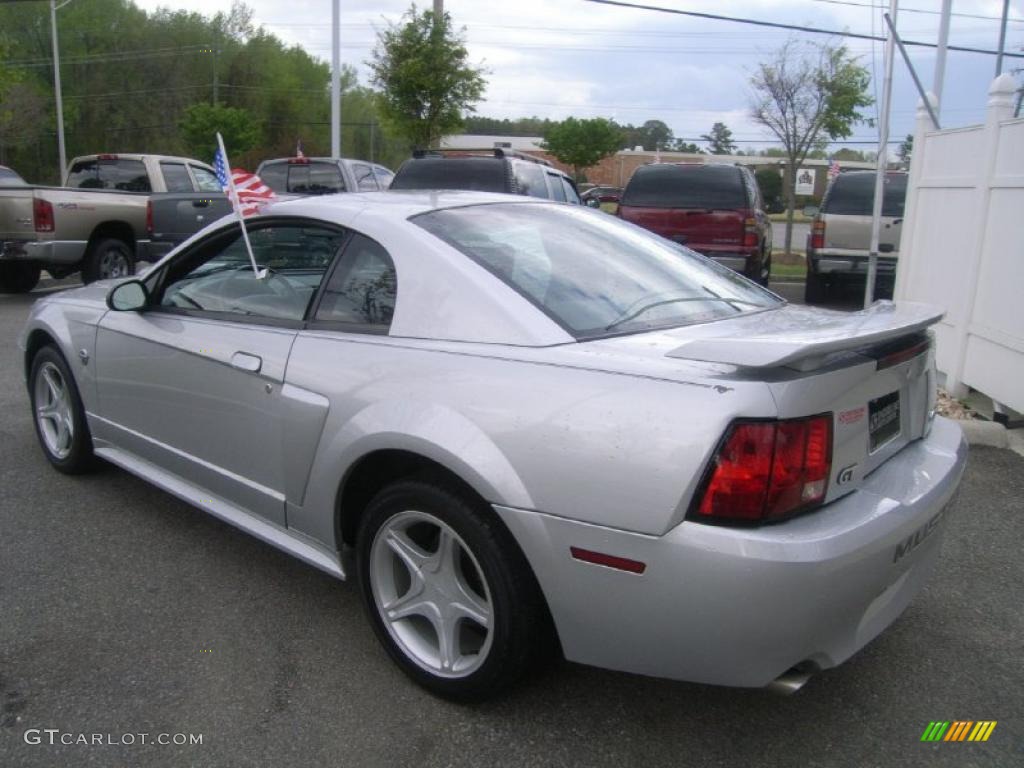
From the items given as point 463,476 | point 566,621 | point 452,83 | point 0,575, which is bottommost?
point 0,575

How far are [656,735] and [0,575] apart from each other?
8.79 feet

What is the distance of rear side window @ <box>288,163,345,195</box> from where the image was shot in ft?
43.7

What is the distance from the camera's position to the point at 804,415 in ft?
7.06

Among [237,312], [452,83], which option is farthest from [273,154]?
[237,312]

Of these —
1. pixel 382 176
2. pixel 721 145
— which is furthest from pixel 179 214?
pixel 721 145

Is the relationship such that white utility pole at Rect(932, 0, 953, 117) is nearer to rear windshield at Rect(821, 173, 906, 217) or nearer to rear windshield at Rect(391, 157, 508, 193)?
rear windshield at Rect(821, 173, 906, 217)

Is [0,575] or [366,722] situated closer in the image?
[366,722]

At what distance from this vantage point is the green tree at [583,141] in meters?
52.8

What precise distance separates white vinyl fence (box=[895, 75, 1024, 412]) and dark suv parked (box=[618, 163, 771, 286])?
3.03 meters

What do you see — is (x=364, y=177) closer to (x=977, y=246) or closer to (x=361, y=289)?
(x=977, y=246)

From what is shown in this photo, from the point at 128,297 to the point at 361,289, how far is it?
1.34 meters

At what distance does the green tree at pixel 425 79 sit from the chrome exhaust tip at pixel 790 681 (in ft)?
65.8

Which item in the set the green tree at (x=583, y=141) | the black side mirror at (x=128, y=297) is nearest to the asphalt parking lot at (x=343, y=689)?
the black side mirror at (x=128, y=297)

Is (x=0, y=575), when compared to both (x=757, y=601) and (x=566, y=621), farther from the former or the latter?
(x=757, y=601)
